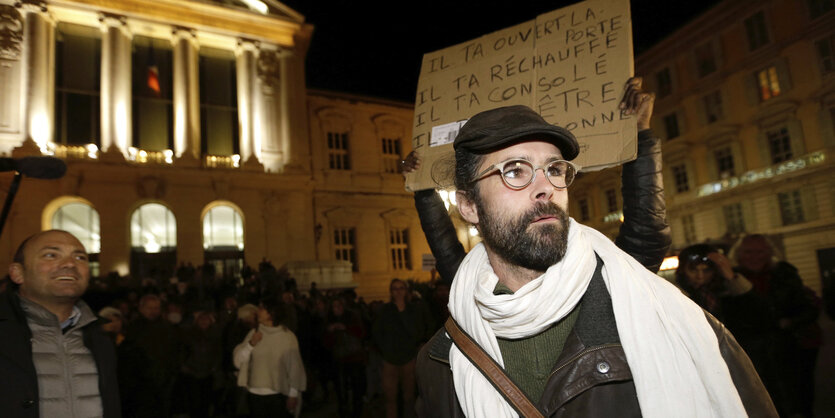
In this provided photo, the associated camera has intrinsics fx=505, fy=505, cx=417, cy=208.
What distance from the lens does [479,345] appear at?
5.26 feet

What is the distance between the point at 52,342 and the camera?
9.16 ft

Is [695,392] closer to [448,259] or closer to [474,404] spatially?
[474,404]

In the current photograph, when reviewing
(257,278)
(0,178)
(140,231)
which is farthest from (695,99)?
(0,178)

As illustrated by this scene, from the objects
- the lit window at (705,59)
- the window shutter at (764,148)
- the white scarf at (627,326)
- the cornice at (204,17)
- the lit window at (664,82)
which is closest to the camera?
the white scarf at (627,326)

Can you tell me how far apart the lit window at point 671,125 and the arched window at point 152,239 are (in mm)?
27898

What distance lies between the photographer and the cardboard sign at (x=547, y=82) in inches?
82.6

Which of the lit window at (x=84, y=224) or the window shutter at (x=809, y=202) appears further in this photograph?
the window shutter at (x=809, y=202)

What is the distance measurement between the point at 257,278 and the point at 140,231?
8421mm

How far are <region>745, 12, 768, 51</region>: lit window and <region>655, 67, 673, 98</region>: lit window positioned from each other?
16.7ft

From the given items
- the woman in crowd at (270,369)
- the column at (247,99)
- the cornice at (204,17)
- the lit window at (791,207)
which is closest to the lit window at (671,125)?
the lit window at (791,207)

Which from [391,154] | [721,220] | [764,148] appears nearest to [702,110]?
[764,148]

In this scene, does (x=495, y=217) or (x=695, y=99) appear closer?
(x=495, y=217)

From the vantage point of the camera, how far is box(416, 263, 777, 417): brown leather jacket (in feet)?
4.08

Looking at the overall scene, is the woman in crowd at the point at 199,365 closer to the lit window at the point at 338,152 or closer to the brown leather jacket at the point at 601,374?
the brown leather jacket at the point at 601,374
